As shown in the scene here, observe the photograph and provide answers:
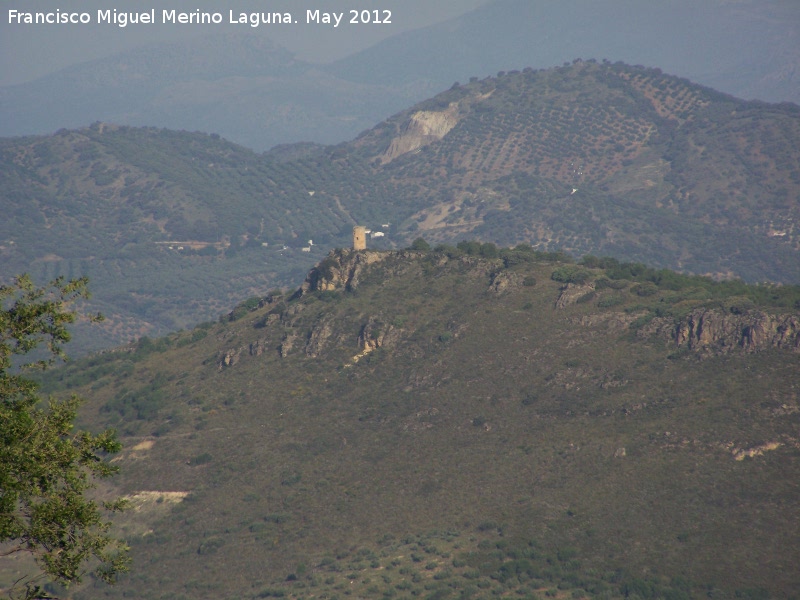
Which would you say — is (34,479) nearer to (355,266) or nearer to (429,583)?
(429,583)

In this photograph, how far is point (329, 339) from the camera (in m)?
98.1

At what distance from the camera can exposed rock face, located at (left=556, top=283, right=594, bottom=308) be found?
93.3 metres

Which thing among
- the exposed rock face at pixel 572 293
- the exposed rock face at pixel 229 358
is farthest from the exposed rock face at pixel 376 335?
the exposed rock face at pixel 572 293

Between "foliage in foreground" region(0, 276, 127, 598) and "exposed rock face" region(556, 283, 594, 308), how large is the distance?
218 ft

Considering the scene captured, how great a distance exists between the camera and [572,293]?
94.0 metres

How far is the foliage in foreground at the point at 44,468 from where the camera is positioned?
27.2 meters

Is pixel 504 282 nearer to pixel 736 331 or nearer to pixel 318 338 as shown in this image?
pixel 318 338

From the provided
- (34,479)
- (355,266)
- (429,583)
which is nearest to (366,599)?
(429,583)

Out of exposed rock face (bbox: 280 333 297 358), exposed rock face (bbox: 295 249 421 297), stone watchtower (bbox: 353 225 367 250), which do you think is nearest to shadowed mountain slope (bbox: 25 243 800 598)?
exposed rock face (bbox: 295 249 421 297)

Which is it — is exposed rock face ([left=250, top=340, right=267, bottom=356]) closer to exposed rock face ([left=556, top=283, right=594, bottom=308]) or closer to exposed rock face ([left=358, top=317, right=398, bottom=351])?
exposed rock face ([left=358, top=317, right=398, bottom=351])

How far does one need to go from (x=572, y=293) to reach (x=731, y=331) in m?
15.3

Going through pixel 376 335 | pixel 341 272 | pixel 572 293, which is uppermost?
pixel 341 272

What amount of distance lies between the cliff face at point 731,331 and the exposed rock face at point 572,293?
8457 millimetres

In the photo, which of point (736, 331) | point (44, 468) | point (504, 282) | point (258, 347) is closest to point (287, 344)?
point (258, 347)
